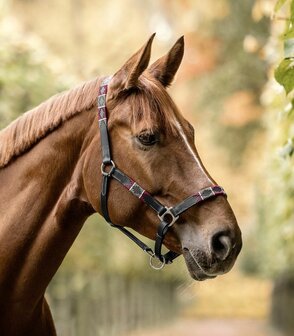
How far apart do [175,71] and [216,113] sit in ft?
59.5

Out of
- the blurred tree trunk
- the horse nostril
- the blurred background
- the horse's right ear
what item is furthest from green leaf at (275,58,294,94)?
the blurred tree trunk

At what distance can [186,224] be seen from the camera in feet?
9.89

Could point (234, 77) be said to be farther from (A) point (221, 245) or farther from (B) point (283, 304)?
(A) point (221, 245)

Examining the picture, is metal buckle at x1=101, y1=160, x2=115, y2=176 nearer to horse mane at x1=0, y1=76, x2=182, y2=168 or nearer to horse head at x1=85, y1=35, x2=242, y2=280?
horse head at x1=85, y1=35, x2=242, y2=280

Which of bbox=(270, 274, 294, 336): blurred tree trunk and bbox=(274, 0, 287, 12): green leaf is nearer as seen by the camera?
bbox=(274, 0, 287, 12): green leaf

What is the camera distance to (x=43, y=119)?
10.8 feet

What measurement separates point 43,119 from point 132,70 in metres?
0.50

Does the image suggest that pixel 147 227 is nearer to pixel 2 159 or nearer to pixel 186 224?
pixel 186 224

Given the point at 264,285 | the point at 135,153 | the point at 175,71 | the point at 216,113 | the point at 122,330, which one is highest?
the point at 175,71

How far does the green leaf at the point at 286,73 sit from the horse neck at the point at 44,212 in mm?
851

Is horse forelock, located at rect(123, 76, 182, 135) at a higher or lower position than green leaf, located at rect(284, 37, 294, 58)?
lower

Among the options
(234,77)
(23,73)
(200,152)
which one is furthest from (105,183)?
(234,77)

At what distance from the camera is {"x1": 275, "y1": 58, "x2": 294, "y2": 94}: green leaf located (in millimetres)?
3010

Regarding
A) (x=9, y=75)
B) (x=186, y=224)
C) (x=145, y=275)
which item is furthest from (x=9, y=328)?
(x=145, y=275)
